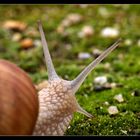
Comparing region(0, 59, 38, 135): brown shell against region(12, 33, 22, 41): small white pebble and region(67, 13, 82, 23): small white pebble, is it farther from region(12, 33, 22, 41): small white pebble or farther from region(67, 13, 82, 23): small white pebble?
region(67, 13, 82, 23): small white pebble

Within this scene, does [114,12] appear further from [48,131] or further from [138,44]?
[48,131]

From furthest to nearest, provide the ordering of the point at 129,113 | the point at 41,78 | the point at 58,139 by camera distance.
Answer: the point at 41,78 → the point at 129,113 → the point at 58,139

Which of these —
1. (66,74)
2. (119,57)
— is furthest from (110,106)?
(119,57)

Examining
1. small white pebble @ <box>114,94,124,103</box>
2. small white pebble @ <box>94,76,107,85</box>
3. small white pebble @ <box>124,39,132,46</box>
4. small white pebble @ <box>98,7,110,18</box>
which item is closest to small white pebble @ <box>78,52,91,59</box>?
small white pebble @ <box>124,39,132,46</box>

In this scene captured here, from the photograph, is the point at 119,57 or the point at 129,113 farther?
the point at 119,57

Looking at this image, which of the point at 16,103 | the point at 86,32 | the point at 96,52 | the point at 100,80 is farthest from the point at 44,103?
the point at 86,32

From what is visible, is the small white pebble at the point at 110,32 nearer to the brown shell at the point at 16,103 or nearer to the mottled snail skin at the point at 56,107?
the mottled snail skin at the point at 56,107

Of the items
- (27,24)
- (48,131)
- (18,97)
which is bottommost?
(48,131)

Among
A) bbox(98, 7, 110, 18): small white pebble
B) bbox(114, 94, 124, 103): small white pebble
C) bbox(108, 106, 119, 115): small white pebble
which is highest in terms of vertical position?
bbox(98, 7, 110, 18): small white pebble

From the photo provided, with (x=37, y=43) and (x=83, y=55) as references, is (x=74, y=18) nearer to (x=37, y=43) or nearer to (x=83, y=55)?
(x=37, y=43)
